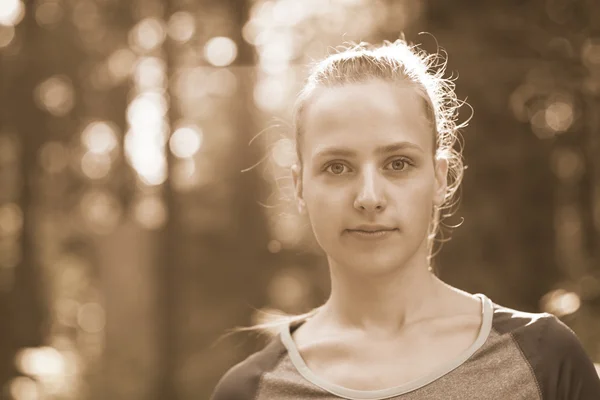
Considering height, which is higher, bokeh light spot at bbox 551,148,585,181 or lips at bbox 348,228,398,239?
bokeh light spot at bbox 551,148,585,181

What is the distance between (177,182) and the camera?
255 inches

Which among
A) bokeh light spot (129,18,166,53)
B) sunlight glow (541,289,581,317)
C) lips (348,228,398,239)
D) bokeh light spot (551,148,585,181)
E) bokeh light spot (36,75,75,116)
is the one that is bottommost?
sunlight glow (541,289,581,317)

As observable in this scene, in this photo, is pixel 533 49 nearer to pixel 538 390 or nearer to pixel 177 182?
pixel 177 182

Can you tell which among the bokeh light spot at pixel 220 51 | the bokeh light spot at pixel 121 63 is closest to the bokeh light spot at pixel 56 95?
the bokeh light spot at pixel 121 63

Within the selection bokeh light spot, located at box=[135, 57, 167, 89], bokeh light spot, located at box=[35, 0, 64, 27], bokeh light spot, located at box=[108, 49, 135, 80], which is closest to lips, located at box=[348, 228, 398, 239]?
bokeh light spot, located at box=[135, 57, 167, 89]

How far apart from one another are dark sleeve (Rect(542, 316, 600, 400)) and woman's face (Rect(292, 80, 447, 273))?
339 mm

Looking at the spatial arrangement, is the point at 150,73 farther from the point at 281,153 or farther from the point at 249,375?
the point at 249,375

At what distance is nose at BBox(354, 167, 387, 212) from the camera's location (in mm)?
1499

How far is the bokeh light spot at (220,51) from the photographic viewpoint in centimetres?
647

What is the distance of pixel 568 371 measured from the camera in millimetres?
1464

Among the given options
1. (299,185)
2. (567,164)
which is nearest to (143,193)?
(567,164)

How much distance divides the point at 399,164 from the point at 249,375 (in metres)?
0.59

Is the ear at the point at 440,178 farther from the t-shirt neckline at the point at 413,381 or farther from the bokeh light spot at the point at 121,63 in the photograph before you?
the bokeh light spot at the point at 121,63

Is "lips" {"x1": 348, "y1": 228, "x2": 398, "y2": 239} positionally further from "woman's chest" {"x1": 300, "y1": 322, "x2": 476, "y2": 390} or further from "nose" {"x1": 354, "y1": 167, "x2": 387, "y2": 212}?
"woman's chest" {"x1": 300, "y1": 322, "x2": 476, "y2": 390}
